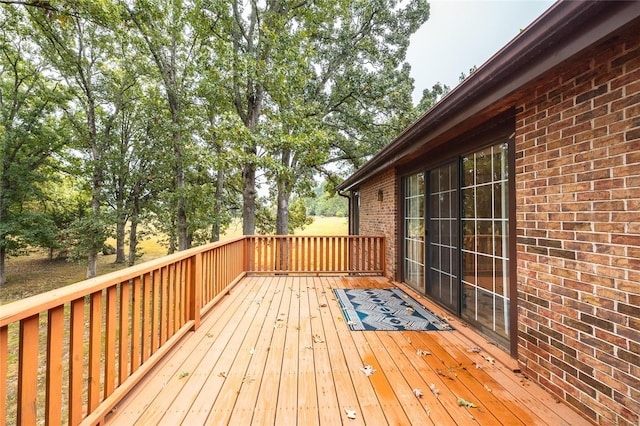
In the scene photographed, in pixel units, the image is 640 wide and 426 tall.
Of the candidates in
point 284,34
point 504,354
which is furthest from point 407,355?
point 284,34

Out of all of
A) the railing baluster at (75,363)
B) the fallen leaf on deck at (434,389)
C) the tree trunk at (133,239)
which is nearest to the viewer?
the railing baluster at (75,363)

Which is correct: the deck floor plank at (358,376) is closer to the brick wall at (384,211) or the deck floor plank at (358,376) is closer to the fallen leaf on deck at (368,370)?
the fallen leaf on deck at (368,370)

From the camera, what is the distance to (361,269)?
613 cm

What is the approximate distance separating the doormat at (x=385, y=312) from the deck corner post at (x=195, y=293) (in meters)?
1.77

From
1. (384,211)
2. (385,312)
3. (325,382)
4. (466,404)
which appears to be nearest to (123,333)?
(325,382)

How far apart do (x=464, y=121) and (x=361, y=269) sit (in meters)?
4.15

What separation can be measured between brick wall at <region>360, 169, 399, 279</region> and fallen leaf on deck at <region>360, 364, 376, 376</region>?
3.17 m

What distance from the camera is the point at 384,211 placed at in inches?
237

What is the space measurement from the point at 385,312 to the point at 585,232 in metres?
2.45

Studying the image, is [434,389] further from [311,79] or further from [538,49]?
[311,79]

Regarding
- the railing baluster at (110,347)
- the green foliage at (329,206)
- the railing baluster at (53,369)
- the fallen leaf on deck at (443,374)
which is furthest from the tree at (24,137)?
the green foliage at (329,206)

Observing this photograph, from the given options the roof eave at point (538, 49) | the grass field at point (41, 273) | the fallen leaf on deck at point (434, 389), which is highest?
the roof eave at point (538, 49)

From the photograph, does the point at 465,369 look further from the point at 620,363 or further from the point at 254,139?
the point at 254,139

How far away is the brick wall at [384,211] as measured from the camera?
5.45m
